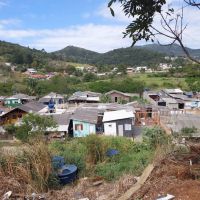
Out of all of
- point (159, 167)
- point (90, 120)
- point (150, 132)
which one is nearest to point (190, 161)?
point (159, 167)

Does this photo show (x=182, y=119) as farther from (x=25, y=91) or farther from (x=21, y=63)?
(x=21, y=63)

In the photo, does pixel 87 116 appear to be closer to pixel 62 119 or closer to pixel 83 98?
pixel 62 119

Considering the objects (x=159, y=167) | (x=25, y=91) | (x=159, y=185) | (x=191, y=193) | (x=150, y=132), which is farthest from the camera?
(x=25, y=91)

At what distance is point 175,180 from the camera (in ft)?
13.9

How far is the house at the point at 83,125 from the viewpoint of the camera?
936 inches

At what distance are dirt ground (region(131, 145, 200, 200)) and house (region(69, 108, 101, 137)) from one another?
1860 centimetres

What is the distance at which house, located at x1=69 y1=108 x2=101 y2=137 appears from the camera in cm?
2377

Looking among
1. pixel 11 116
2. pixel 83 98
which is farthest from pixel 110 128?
pixel 83 98

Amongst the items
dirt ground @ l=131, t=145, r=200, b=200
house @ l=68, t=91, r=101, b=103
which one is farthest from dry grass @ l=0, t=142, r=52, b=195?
house @ l=68, t=91, r=101, b=103

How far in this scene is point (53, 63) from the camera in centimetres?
8819

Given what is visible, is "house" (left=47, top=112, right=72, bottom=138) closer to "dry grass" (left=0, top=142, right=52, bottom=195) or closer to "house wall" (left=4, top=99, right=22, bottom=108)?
"dry grass" (left=0, top=142, right=52, bottom=195)

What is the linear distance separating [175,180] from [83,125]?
1996 cm

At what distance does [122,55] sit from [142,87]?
71.1 metres

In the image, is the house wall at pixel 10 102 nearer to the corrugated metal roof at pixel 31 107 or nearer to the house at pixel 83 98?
the house at pixel 83 98
